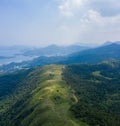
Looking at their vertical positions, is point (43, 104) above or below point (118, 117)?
above

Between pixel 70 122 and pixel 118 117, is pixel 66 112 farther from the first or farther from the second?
pixel 118 117

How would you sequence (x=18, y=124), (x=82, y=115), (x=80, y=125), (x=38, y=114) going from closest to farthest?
(x=80, y=125)
(x=82, y=115)
(x=38, y=114)
(x=18, y=124)

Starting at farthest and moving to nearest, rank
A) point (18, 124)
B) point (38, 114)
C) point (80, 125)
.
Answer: point (18, 124) < point (38, 114) < point (80, 125)

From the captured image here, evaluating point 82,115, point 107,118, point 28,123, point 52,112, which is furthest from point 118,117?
point 28,123

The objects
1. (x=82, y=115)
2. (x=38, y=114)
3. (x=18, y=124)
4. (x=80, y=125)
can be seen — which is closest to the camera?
(x=80, y=125)

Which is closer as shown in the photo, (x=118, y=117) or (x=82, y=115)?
(x=82, y=115)

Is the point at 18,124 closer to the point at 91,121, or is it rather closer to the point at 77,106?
the point at 77,106

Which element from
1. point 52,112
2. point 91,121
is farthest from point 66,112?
point 91,121

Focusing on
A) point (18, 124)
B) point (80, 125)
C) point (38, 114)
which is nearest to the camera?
point (80, 125)

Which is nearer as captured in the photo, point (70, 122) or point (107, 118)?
point (70, 122)
